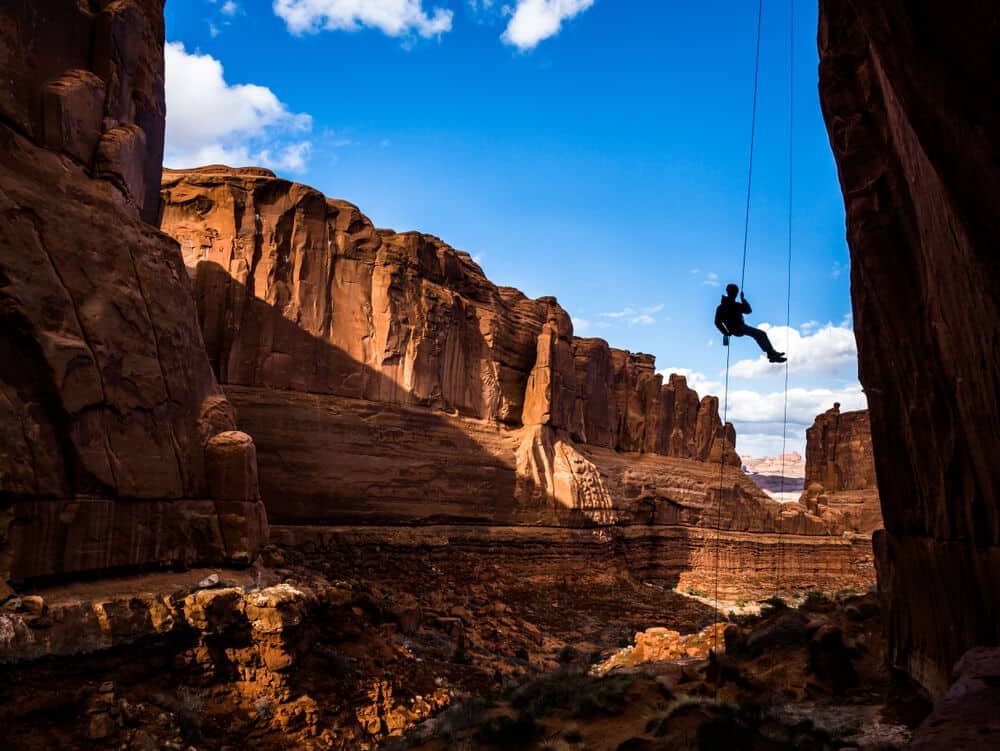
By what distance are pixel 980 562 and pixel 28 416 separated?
1291 centimetres

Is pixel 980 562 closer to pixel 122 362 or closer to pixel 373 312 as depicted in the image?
pixel 122 362

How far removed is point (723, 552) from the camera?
4538cm

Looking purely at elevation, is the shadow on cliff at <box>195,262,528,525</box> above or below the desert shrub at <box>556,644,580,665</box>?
above

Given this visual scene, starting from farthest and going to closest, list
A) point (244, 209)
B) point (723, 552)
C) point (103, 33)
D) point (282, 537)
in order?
point (723, 552) → point (244, 209) → point (282, 537) → point (103, 33)

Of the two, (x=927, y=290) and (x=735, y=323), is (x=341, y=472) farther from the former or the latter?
(x=927, y=290)

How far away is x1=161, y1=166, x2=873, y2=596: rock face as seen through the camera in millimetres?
25688

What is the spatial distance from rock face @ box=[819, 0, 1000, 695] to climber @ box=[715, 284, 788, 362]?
6.79 feet

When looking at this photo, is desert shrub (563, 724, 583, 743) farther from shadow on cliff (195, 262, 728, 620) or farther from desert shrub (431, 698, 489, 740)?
shadow on cliff (195, 262, 728, 620)

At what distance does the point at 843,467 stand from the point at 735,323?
64.3 metres

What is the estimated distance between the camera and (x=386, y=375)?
28.9 m

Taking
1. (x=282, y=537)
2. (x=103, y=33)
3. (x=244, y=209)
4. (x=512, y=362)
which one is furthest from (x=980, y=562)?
(x=512, y=362)

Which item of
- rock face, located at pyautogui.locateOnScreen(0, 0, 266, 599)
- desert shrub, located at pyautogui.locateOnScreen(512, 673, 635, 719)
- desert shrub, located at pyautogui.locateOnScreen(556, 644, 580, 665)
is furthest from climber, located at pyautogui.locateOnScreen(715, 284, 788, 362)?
desert shrub, located at pyautogui.locateOnScreen(556, 644, 580, 665)

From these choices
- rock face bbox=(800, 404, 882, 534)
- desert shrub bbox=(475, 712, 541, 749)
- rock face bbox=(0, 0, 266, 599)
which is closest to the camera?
desert shrub bbox=(475, 712, 541, 749)

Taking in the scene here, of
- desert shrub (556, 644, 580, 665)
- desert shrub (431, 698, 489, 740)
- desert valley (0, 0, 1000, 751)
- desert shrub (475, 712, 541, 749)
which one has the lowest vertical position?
desert shrub (556, 644, 580, 665)
